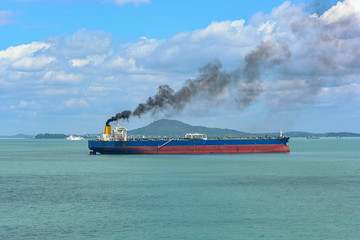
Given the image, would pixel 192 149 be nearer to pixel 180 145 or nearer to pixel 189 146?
pixel 189 146

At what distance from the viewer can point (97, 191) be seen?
192ft

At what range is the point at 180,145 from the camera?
4744 inches

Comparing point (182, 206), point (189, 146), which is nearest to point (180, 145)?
point (189, 146)

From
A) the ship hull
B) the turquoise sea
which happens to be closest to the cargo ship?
the ship hull

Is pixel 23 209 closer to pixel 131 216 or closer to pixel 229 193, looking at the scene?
pixel 131 216

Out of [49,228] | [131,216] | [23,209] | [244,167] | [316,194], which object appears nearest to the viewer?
[49,228]

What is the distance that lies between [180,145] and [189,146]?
7.55 ft

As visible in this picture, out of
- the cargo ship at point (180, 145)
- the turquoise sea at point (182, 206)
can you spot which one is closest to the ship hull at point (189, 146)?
the cargo ship at point (180, 145)

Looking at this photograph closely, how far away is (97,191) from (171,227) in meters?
22.2

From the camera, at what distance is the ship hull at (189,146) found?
120 m

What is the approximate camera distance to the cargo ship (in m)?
120

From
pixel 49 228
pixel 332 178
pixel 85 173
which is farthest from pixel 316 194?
pixel 85 173

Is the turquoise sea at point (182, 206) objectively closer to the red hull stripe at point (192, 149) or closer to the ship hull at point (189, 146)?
the ship hull at point (189, 146)

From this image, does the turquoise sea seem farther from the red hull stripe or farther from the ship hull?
the red hull stripe
